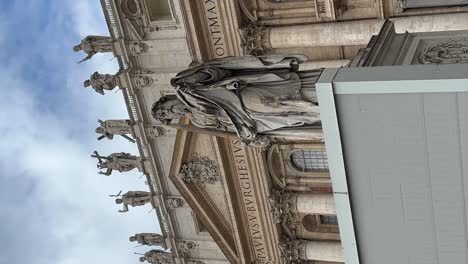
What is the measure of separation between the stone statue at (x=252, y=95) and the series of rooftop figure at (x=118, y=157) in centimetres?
1106

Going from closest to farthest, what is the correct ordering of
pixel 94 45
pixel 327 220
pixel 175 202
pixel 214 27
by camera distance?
pixel 214 27 < pixel 94 45 < pixel 175 202 < pixel 327 220

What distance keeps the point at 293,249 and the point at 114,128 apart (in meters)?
7.21

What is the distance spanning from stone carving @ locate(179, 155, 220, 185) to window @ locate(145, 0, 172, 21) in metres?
4.65

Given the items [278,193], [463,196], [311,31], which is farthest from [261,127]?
[278,193]

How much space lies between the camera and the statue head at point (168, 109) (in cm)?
1071

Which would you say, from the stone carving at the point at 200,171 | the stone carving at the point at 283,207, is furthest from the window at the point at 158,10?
the stone carving at the point at 283,207

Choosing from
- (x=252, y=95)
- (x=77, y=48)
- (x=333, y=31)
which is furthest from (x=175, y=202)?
(x=252, y=95)

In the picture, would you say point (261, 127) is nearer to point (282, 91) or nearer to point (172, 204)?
point (282, 91)

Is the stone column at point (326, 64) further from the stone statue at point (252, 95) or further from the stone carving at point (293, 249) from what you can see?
the stone statue at point (252, 95)

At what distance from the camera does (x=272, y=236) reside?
844 inches

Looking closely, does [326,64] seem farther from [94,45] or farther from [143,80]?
[94,45]

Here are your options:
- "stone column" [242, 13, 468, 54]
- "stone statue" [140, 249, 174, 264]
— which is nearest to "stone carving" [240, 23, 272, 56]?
"stone column" [242, 13, 468, 54]

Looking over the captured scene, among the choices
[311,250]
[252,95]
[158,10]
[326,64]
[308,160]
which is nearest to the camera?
[252,95]

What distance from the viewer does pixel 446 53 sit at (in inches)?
398
